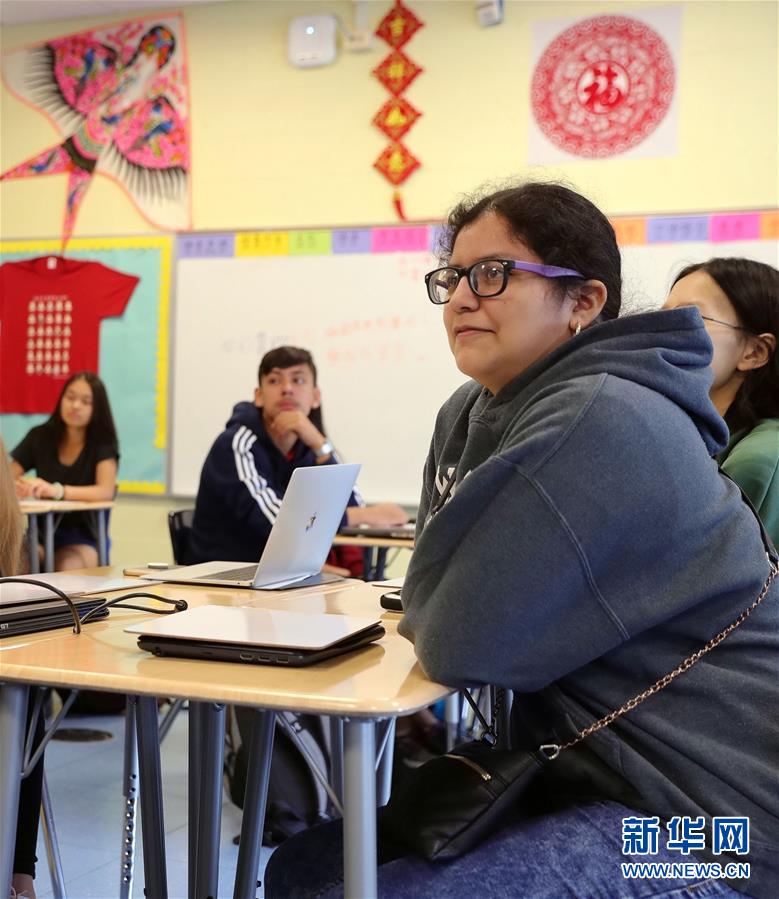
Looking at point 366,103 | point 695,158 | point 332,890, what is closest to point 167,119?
point 366,103

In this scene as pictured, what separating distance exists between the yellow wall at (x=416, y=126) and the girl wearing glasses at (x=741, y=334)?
2041 millimetres

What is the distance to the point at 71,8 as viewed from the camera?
184 inches

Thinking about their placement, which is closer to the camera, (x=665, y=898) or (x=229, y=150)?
(x=665, y=898)

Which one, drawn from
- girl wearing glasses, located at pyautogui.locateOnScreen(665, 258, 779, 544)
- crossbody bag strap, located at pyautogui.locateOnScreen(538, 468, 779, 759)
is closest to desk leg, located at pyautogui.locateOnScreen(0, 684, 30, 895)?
crossbody bag strap, located at pyautogui.locateOnScreen(538, 468, 779, 759)

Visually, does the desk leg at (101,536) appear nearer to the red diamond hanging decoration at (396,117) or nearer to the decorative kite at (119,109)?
the decorative kite at (119,109)

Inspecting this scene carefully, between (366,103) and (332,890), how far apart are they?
393 centimetres

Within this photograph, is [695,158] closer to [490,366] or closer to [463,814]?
[490,366]

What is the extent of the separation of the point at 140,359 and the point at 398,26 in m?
1.94

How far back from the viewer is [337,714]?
0.88 meters

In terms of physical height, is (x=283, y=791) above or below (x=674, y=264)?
below

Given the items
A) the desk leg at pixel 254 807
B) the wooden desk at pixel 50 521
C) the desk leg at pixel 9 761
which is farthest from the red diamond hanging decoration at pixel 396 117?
the desk leg at pixel 9 761

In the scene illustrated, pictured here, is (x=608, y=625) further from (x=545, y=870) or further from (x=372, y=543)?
(x=372, y=543)
